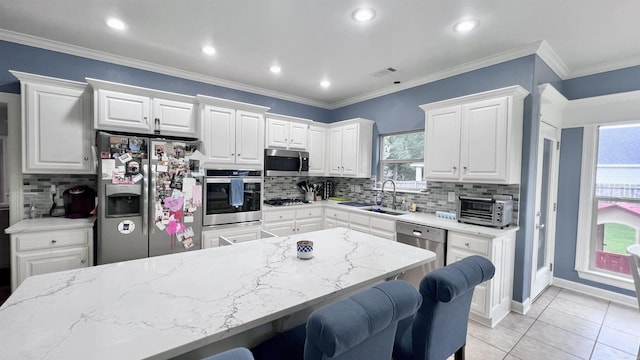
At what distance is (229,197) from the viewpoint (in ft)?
11.1

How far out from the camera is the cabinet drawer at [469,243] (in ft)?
8.29

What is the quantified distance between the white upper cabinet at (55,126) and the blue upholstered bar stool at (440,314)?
3337mm

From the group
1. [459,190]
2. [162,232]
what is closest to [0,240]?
[162,232]

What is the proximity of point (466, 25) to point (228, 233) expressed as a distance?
→ 3316 mm

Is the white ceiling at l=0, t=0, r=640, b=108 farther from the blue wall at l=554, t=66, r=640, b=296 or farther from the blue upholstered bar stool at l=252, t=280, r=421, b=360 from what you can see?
the blue upholstered bar stool at l=252, t=280, r=421, b=360

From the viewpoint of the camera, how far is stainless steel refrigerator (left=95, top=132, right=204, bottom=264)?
267cm

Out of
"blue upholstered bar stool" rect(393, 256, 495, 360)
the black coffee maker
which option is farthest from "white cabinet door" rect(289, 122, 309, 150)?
"blue upholstered bar stool" rect(393, 256, 495, 360)

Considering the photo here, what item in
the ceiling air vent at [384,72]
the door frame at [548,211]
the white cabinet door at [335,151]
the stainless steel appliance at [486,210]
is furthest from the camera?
the white cabinet door at [335,151]

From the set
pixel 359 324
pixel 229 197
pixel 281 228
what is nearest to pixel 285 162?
pixel 281 228

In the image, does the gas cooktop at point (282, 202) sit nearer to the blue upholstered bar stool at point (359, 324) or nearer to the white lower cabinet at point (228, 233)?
the white lower cabinet at point (228, 233)

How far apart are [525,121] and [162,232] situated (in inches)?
158

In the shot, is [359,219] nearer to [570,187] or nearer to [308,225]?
[308,225]

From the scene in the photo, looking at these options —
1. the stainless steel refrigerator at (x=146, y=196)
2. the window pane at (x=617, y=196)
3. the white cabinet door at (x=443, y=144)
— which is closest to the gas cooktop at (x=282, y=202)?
the stainless steel refrigerator at (x=146, y=196)

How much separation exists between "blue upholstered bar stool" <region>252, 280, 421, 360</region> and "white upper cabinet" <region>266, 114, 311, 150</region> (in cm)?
328
